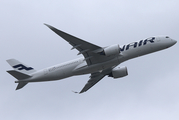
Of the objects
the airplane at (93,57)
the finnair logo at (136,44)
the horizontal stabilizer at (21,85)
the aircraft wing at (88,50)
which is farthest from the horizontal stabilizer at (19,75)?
the finnair logo at (136,44)

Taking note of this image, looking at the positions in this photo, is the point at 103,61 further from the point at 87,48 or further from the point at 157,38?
the point at 157,38

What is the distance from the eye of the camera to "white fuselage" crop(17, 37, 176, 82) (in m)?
41.0

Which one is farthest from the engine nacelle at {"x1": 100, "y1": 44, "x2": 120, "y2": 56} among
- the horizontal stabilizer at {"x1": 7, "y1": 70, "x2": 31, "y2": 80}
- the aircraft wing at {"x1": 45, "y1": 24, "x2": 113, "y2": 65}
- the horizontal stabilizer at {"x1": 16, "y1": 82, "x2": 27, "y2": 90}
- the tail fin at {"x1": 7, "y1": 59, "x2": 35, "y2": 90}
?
the horizontal stabilizer at {"x1": 16, "y1": 82, "x2": 27, "y2": 90}

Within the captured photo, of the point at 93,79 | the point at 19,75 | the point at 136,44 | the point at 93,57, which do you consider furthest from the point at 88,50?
the point at 19,75

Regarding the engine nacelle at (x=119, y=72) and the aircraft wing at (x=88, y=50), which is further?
the engine nacelle at (x=119, y=72)

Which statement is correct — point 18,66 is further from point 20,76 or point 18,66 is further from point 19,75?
point 19,75

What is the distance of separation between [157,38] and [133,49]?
4.42 metres

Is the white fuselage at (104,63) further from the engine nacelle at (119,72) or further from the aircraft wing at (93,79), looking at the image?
the aircraft wing at (93,79)

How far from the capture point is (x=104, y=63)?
41688mm

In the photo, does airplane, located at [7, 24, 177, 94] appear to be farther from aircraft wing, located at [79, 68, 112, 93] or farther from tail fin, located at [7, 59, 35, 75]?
aircraft wing, located at [79, 68, 112, 93]

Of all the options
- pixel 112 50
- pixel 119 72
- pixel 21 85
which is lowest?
pixel 119 72

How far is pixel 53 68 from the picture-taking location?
145 ft

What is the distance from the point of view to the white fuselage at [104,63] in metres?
41.0

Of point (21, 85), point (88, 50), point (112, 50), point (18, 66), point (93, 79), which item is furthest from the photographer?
point (93, 79)
